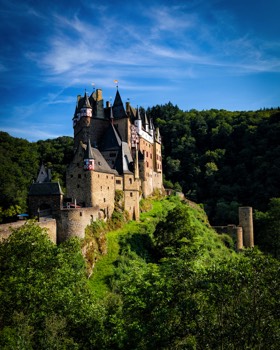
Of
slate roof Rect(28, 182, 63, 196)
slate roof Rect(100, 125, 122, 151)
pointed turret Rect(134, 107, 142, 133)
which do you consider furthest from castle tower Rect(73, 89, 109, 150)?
slate roof Rect(28, 182, 63, 196)

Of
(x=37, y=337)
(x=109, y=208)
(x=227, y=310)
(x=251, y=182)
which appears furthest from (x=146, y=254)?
(x=251, y=182)

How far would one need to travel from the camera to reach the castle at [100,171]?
4012cm

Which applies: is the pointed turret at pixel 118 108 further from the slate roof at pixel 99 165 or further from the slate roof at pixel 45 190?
the slate roof at pixel 45 190

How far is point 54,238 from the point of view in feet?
127

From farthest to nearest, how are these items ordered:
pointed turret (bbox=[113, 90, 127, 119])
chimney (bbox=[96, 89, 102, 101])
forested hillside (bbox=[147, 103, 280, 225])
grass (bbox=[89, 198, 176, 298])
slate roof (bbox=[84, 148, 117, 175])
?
forested hillside (bbox=[147, 103, 280, 225]) < chimney (bbox=[96, 89, 102, 101]) < pointed turret (bbox=[113, 90, 127, 119]) < slate roof (bbox=[84, 148, 117, 175]) < grass (bbox=[89, 198, 176, 298])

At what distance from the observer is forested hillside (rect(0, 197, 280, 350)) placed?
18766 mm

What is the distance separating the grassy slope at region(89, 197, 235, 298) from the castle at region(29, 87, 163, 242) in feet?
8.80

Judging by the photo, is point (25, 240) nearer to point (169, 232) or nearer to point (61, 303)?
point (61, 303)

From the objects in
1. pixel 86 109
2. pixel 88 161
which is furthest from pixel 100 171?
pixel 86 109

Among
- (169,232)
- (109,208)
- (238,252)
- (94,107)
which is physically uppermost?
(94,107)

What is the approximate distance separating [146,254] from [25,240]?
62.3 ft

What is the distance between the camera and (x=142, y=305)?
75.2ft

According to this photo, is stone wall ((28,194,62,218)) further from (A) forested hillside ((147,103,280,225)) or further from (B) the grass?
(A) forested hillside ((147,103,280,225))

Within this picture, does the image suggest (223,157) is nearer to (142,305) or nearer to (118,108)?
(118,108)
